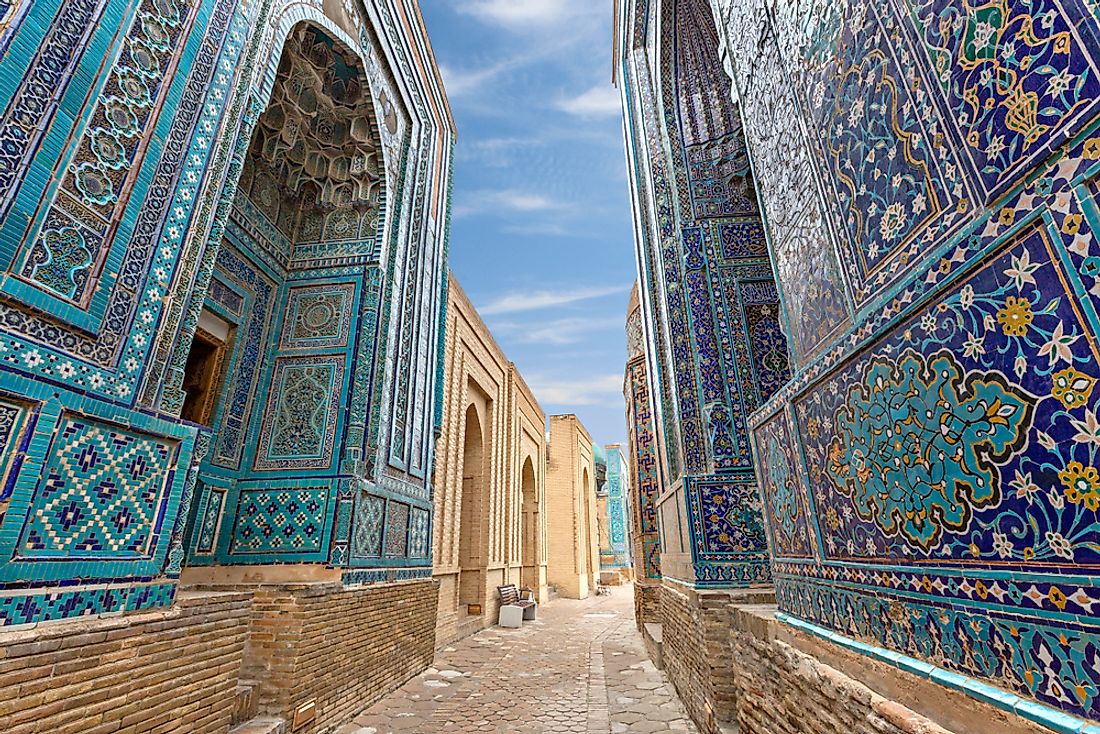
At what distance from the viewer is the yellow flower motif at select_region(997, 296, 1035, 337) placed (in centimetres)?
91

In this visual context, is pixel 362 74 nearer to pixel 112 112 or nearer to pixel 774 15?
pixel 112 112

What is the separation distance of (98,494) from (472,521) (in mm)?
8159

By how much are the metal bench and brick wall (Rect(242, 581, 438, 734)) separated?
5.25 meters

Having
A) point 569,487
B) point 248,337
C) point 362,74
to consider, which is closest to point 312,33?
point 362,74

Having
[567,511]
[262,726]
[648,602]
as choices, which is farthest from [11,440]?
[567,511]

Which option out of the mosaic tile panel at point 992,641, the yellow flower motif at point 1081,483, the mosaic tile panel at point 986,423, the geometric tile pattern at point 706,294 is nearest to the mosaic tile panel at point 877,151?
the mosaic tile panel at point 986,423

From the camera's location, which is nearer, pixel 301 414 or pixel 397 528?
pixel 301 414

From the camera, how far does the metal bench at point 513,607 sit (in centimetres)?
980

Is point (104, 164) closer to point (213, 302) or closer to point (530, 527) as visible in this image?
point (213, 302)

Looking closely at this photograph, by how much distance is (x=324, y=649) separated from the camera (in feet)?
12.5

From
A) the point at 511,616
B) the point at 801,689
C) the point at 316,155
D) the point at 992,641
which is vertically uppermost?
the point at 316,155

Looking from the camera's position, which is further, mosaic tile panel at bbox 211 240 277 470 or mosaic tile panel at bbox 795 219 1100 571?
mosaic tile panel at bbox 211 240 277 470

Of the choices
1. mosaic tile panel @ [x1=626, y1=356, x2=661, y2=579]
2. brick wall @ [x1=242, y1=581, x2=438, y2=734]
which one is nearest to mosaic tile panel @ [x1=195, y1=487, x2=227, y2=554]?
brick wall @ [x1=242, y1=581, x2=438, y2=734]

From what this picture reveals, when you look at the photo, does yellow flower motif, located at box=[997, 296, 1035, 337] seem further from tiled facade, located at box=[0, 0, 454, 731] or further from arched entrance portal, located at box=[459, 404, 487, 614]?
arched entrance portal, located at box=[459, 404, 487, 614]
